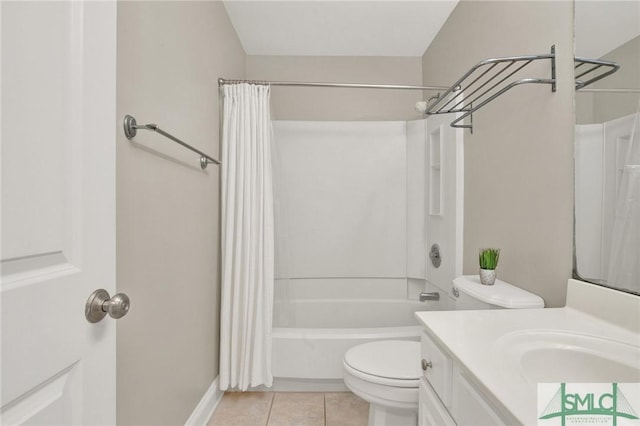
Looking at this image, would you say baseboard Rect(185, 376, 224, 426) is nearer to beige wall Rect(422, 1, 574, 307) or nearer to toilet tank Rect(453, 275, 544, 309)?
toilet tank Rect(453, 275, 544, 309)

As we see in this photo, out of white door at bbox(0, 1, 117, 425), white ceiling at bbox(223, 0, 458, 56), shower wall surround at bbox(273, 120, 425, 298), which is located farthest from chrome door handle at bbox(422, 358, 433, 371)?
white ceiling at bbox(223, 0, 458, 56)

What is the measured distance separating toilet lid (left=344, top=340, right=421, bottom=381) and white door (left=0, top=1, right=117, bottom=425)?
104 cm

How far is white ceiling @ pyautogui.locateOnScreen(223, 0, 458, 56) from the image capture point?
2.01m

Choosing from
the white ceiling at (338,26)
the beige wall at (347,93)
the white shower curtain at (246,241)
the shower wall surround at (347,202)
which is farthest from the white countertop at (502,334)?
the beige wall at (347,93)

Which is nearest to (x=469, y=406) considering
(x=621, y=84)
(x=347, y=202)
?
(x=621, y=84)

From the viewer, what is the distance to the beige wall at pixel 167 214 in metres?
1.01

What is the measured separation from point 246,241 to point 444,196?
133 cm

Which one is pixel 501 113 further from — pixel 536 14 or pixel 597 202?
pixel 597 202

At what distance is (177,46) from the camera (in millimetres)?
1338

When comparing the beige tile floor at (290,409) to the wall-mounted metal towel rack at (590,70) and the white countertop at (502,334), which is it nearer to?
the white countertop at (502,334)

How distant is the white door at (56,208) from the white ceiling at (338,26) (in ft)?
5.55

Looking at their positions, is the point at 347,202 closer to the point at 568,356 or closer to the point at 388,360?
the point at 388,360

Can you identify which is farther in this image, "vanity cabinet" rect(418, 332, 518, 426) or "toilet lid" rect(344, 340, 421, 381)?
"toilet lid" rect(344, 340, 421, 381)

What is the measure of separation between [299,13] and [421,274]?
2.10m
